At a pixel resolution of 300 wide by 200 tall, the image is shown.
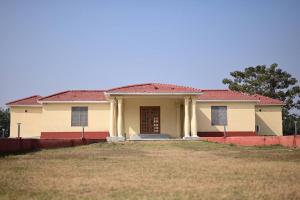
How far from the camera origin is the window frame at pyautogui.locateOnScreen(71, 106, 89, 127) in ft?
100

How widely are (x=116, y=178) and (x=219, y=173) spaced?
2758mm

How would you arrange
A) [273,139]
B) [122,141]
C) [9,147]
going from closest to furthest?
[9,147] → [273,139] → [122,141]

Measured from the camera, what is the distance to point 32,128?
1335 inches

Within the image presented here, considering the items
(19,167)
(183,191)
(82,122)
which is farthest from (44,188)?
(82,122)

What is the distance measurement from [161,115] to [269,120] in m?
9.79

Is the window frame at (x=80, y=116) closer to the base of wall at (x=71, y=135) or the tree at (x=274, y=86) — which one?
the base of wall at (x=71, y=135)

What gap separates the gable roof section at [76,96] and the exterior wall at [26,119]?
3.32 metres

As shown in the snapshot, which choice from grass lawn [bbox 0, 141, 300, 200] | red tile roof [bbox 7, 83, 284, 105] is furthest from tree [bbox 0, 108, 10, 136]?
grass lawn [bbox 0, 141, 300, 200]

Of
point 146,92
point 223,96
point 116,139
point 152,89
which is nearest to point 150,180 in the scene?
point 116,139

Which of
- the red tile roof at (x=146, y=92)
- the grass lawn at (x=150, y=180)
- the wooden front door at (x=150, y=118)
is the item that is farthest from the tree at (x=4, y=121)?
the grass lawn at (x=150, y=180)

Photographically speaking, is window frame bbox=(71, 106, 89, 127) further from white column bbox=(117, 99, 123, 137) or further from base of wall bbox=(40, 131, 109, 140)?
white column bbox=(117, 99, 123, 137)

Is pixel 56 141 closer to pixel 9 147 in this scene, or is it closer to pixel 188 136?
pixel 9 147

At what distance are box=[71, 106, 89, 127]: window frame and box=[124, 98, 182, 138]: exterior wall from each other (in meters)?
3.02

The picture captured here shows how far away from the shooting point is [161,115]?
102ft
